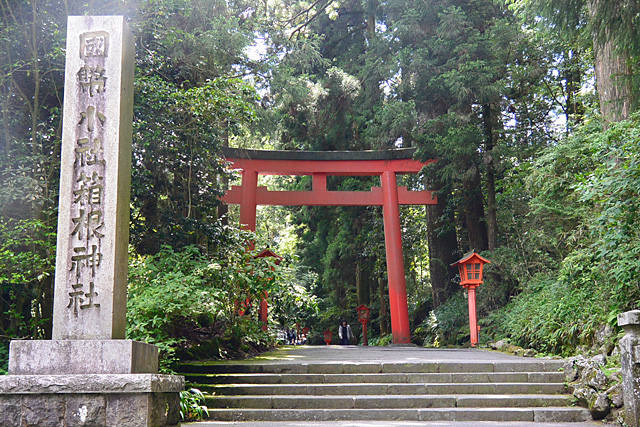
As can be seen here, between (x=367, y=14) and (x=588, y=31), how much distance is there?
10246 mm

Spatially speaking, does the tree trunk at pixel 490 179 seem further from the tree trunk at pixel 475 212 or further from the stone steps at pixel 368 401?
the stone steps at pixel 368 401

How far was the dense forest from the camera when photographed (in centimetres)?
713

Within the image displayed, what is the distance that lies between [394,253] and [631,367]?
374 inches

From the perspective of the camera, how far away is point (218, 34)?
31.2ft

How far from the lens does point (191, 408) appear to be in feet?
18.9

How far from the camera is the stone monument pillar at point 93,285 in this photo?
3.85 m

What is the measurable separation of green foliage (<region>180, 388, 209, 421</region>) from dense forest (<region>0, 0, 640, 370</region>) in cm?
77

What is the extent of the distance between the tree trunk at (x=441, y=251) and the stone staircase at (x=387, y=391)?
765 cm

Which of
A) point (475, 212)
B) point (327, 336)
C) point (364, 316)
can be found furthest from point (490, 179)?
point (327, 336)

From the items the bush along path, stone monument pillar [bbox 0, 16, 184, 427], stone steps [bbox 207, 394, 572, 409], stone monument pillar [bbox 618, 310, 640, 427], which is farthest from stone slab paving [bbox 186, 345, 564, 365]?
stone monument pillar [bbox 0, 16, 184, 427]

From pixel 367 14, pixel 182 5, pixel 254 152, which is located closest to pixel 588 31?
pixel 182 5

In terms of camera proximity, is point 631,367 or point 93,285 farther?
point 631,367

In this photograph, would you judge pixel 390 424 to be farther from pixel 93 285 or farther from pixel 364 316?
pixel 364 316

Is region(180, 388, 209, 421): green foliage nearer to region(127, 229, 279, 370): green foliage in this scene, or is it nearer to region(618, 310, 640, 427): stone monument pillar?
region(127, 229, 279, 370): green foliage
